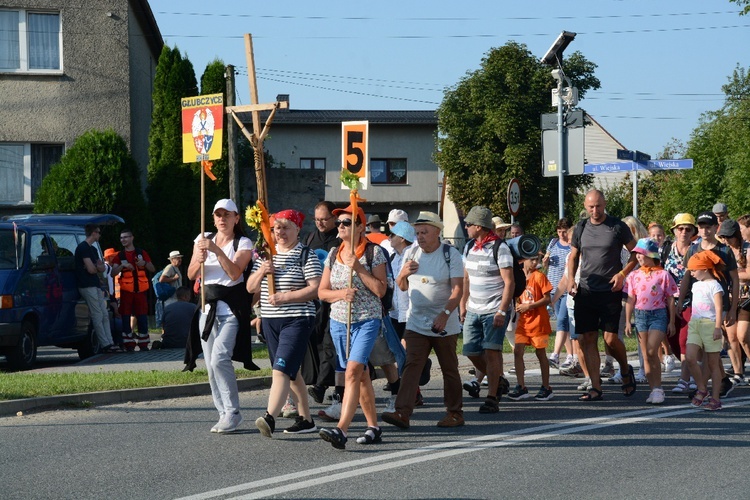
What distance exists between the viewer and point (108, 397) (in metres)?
11.4

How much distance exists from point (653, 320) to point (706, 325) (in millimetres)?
762

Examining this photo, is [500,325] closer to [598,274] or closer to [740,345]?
[598,274]

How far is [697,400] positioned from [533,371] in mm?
3873

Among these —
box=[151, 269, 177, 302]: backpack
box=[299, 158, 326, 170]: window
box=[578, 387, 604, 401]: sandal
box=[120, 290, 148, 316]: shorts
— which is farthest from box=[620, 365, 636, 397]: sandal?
box=[299, 158, 326, 170]: window

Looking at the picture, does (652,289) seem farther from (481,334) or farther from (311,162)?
(311,162)

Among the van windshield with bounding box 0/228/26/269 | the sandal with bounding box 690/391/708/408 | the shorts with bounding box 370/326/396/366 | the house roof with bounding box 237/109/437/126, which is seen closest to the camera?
the shorts with bounding box 370/326/396/366

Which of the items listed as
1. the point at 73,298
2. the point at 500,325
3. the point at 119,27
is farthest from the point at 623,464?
the point at 119,27

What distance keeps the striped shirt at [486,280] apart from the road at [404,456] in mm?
1033

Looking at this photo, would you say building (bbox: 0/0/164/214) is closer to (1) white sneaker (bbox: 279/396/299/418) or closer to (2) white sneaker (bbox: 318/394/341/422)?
(1) white sneaker (bbox: 279/396/299/418)

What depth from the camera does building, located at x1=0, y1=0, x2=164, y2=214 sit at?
26.3 meters

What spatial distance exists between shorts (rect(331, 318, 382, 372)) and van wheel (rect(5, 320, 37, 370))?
714cm

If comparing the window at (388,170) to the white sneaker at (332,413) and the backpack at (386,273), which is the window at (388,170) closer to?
the white sneaker at (332,413)

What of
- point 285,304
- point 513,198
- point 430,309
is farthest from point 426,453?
point 513,198

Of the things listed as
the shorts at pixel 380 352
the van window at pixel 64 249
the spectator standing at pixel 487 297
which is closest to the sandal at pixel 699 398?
the spectator standing at pixel 487 297
